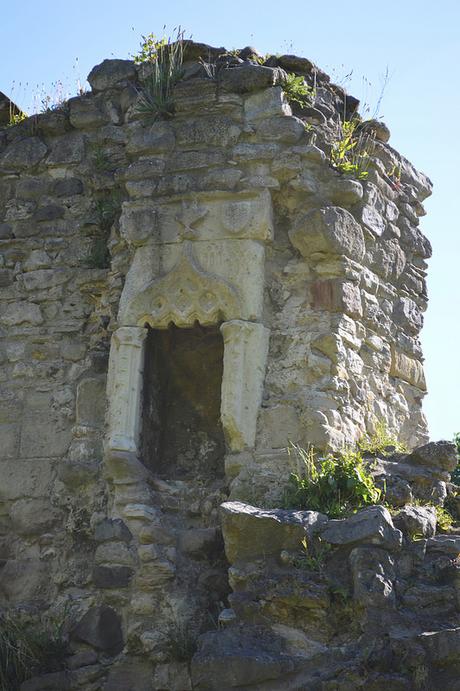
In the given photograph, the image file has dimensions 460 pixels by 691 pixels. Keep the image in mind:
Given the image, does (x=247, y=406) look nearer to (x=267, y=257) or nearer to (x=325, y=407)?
(x=325, y=407)

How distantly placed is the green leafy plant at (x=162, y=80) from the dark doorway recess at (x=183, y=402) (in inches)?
59.6

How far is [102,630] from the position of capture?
6.52 m

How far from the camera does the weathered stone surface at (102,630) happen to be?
6473mm

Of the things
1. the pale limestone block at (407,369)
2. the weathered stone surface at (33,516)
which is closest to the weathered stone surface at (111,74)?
the pale limestone block at (407,369)

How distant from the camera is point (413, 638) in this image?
5.42 meters

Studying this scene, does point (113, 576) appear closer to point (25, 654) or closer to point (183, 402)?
point (25, 654)

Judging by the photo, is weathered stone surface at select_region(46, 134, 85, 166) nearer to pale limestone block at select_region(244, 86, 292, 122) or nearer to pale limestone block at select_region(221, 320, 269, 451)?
pale limestone block at select_region(244, 86, 292, 122)

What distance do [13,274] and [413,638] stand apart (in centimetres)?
407

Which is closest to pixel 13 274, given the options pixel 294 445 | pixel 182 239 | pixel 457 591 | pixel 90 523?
pixel 182 239

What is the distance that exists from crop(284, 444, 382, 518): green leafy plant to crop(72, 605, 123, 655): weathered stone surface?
4.01 feet

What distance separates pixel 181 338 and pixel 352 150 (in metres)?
1.76

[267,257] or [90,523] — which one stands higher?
[267,257]

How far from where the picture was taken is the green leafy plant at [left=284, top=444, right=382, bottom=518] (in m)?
6.32

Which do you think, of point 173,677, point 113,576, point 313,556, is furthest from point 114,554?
point 313,556
